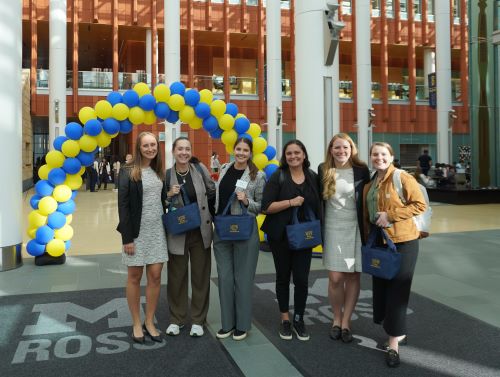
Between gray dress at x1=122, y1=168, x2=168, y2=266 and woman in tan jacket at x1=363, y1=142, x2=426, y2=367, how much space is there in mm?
1755

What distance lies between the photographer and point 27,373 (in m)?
3.60

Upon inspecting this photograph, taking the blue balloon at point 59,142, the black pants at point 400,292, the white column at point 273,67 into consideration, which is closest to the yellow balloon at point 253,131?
the blue balloon at point 59,142

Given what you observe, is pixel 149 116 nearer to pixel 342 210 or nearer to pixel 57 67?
pixel 342 210

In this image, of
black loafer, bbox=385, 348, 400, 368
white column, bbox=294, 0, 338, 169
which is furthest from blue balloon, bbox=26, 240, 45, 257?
black loafer, bbox=385, 348, 400, 368

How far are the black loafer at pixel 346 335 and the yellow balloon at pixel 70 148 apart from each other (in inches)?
178

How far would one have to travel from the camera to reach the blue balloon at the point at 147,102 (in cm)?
661

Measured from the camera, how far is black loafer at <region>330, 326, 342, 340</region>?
422cm

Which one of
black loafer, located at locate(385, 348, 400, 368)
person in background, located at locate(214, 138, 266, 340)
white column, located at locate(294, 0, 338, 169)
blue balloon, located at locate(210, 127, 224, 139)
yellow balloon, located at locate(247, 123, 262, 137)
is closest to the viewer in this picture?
black loafer, located at locate(385, 348, 400, 368)

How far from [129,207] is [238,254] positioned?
102cm

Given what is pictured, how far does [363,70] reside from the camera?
25.2 m

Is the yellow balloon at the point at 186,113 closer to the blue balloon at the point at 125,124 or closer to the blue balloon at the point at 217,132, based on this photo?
the blue balloon at the point at 217,132

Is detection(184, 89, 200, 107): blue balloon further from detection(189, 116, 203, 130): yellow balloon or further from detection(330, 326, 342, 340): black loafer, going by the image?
detection(330, 326, 342, 340): black loafer

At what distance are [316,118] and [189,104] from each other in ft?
8.25

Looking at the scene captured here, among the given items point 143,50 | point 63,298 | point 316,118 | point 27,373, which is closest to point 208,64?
point 143,50
